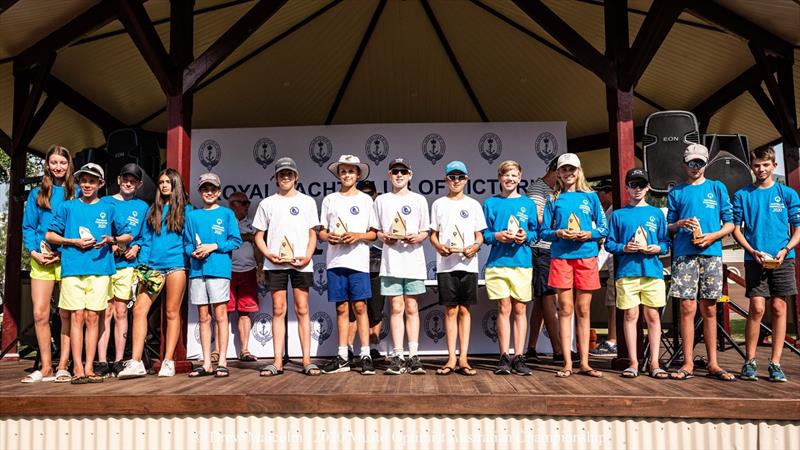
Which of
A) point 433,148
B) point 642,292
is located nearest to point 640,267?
point 642,292

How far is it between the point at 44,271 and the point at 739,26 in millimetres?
7016

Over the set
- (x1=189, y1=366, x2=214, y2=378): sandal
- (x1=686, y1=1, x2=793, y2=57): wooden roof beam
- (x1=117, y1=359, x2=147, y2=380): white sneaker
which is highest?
(x1=686, y1=1, x2=793, y2=57): wooden roof beam

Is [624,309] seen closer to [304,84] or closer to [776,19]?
[776,19]

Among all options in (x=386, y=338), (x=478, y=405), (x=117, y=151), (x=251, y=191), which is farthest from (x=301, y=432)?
(x=117, y=151)

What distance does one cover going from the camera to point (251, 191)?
7.19 m

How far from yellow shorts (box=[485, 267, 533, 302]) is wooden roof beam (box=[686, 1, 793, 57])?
3.02m

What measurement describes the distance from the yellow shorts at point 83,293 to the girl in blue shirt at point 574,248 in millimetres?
3417

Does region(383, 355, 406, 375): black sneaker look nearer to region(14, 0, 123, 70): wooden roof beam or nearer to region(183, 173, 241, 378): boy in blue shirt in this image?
region(183, 173, 241, 378): boy in blue shirt

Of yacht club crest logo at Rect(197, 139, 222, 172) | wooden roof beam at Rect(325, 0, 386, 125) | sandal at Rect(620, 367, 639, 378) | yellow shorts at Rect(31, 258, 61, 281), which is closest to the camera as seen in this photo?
sandal at Rect(620, 367, 639, 378)

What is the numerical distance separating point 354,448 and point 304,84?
21.1 feet

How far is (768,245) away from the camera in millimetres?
4555

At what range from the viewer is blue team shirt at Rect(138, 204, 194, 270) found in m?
4.95

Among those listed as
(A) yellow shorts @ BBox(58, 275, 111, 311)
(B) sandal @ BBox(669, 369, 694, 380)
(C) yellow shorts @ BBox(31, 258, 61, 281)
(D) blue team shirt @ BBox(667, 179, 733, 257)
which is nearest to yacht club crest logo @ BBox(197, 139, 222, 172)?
(C) yellow shorts @ BBox(31, 258, 61, 281)

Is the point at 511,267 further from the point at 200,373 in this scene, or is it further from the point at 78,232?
the point at 78,232
